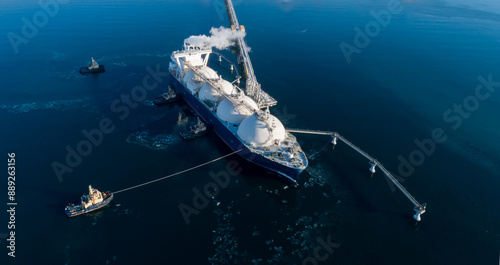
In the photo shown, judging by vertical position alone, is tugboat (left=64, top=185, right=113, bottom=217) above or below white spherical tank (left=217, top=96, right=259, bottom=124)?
below

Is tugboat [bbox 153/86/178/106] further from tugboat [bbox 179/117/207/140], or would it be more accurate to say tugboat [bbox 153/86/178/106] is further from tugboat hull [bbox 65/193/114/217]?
tugboat hull [bbox 65/193/114/217]

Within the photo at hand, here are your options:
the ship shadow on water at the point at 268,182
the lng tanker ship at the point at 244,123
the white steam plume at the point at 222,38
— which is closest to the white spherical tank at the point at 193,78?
the lng tanker ship at the point at 244,123

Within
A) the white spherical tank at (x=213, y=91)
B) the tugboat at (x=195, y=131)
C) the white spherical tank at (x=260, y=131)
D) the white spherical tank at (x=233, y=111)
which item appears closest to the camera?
the white spherical tank at (x=260, y=131)

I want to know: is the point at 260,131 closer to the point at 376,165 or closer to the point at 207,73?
the point at 376,165

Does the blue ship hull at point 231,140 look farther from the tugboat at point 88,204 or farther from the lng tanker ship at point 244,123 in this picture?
the tugboat at point 88,204

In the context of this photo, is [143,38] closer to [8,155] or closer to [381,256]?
[8,155]

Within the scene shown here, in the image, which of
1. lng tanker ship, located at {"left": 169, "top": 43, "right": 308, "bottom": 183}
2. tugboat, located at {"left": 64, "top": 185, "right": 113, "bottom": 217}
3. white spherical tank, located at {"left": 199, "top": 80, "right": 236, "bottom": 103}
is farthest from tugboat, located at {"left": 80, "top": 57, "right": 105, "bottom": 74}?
tugboat, located at {"left": 64, "top": 185, "right": 113, "bottom": 217}

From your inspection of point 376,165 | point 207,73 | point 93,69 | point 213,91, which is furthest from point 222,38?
point 376,165
